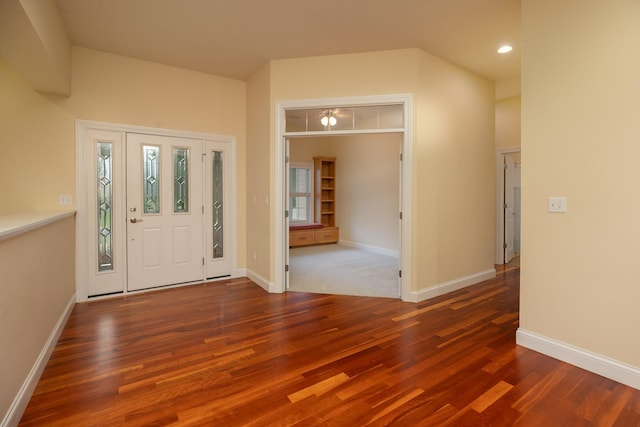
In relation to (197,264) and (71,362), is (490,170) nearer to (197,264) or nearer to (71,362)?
(197,264)

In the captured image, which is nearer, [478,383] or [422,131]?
[478,383]

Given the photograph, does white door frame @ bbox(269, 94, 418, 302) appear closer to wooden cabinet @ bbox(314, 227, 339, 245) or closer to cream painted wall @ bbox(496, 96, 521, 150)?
cream painted wall @ bbox(496, 96, 521, 150)

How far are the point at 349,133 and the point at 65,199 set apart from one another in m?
3.23

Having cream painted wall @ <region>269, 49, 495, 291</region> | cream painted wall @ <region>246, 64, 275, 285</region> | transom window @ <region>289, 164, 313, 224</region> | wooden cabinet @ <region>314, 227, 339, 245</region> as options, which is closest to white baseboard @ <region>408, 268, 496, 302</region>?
cream painted wall @ <region>269, 49, 495, 291</region>

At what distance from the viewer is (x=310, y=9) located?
9.34 ft

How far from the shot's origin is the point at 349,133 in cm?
365

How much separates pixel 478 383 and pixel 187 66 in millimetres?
4545

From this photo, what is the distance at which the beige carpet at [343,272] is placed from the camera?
4098mm

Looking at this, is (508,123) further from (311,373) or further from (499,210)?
(311,373)

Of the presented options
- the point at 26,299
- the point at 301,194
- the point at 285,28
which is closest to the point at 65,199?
the point at 26,299

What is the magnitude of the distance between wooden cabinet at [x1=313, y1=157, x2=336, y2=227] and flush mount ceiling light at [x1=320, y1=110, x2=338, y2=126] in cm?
413

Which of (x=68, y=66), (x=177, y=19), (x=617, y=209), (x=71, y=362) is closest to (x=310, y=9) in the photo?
(x=177, y=19)

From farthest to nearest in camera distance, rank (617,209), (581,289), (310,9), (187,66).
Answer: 1. (187,66)
2. (310,9)
3. (581,289)
4. (617,209)

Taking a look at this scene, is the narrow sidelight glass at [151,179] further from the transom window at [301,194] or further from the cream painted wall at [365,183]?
the transom window at [301,194]
